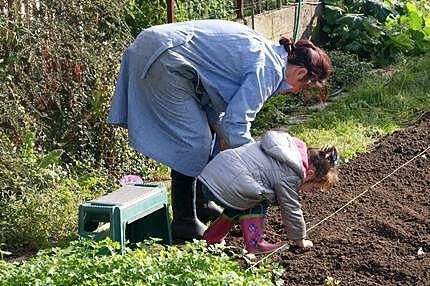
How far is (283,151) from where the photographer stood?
5.40m

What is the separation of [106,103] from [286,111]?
303 cm

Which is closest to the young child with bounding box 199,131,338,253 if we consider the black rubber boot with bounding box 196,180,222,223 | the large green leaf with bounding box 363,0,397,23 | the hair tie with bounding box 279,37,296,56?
the hair tie with bounding box 279,37,296,56

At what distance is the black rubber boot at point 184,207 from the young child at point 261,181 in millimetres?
459

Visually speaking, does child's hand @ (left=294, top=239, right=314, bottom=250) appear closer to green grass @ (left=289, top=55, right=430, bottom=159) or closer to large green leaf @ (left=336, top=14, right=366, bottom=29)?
green grass @ (left=289, top=55, right=430, bottom=159)

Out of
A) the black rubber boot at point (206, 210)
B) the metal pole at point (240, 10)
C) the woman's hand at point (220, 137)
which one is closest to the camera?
the woman's hand at point (220, 137)

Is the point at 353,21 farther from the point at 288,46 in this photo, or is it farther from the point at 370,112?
the point at 288,46

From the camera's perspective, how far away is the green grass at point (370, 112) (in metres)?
8.45

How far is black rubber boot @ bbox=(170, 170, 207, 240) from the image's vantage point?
5949mm

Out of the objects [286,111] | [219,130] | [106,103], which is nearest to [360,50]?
[286,111]

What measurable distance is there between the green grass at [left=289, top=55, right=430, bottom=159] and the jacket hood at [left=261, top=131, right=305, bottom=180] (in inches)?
96.7

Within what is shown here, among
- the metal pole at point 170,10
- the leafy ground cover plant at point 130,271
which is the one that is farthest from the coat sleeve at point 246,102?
the metal pole at point 170,10

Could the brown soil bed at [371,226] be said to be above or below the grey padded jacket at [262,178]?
below

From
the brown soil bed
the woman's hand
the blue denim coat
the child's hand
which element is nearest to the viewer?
the brown soil bed

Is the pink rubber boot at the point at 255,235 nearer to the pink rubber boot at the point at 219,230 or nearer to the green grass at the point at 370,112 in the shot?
the pink rubber boot at the point at 219,230
